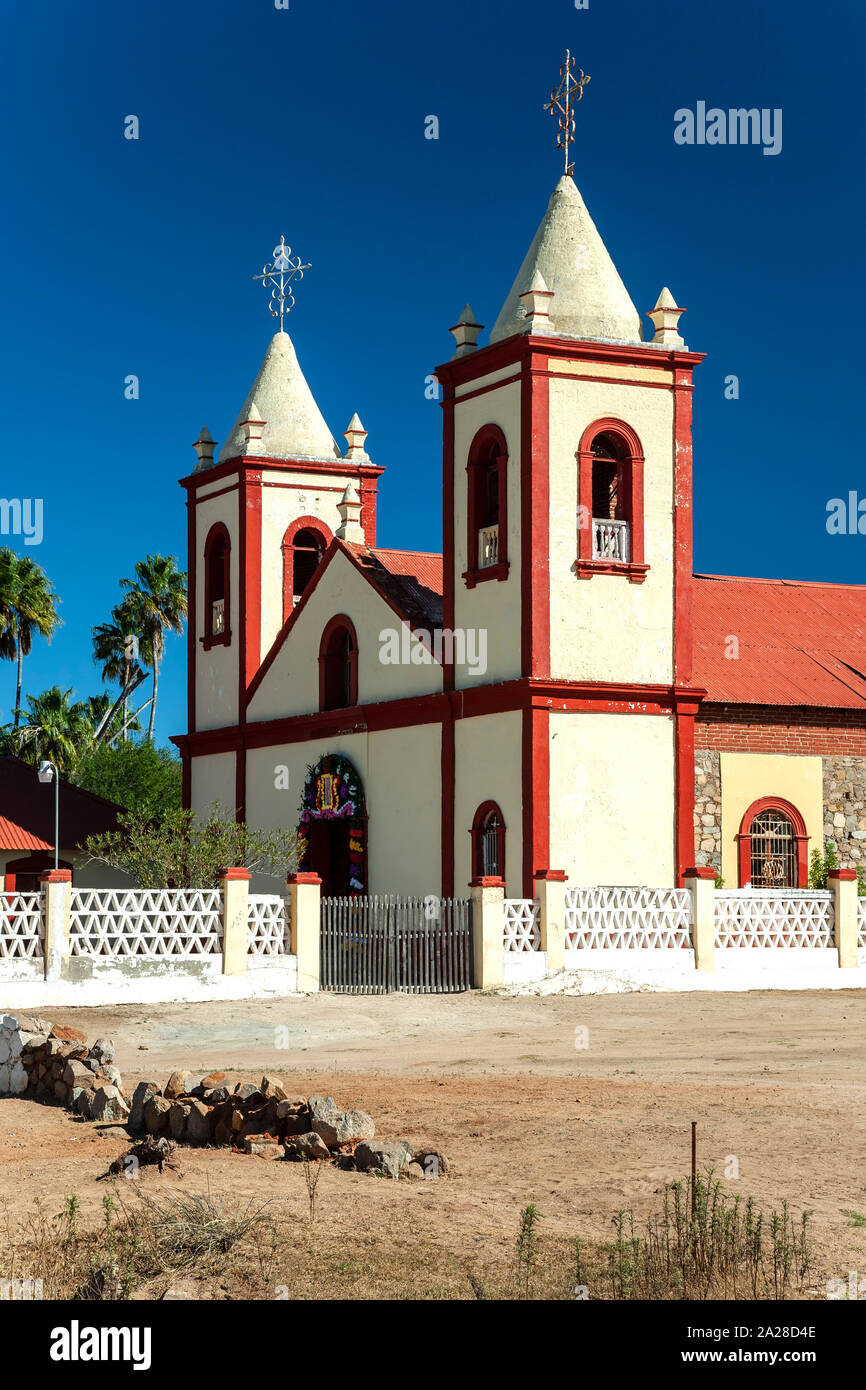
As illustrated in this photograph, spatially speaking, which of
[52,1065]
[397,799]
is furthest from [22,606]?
[52,1065]

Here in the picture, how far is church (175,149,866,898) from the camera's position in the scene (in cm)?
2467

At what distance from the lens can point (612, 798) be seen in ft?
81.1

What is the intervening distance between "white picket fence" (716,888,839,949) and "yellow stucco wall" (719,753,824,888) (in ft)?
8.31

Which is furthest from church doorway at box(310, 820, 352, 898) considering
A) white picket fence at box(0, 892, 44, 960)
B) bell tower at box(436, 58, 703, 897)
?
white picket fence at box(0, 892, 44, 960)

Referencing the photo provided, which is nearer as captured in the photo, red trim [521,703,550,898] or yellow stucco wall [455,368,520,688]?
red trim [521,703,550,898]

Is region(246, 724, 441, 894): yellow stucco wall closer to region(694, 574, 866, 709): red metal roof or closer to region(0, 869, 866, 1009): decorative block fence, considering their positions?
region(0, 869, 866, 1009): decorative block fence

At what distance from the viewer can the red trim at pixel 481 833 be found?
24828 mm

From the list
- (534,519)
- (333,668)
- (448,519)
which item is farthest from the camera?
(333,668)

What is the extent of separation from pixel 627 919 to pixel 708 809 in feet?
14.3

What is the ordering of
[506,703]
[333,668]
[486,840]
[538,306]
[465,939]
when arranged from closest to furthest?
[465,939] < [506,703] < [538,306] < [486,840] < [333,668]

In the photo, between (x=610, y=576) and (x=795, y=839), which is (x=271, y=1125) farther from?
(x=795, y=839)

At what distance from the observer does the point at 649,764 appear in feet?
82.5
